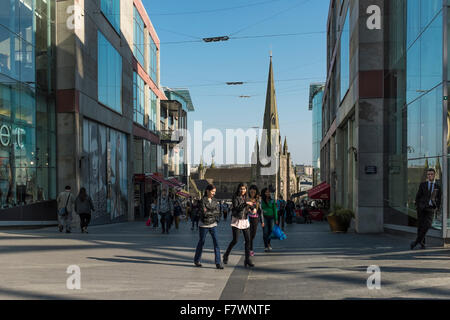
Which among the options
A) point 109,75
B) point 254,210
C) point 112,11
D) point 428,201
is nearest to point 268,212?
point 254,210

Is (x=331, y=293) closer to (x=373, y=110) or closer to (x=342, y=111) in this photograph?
(x=373, y=110)

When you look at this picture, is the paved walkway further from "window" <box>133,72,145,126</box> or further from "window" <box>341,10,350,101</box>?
"window" <box>133,72,145,126</box>

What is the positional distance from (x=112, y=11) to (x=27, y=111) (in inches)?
418

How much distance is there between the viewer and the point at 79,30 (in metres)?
20.1

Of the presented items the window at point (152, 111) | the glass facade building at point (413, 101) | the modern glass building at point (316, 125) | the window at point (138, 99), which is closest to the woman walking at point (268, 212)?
the glass facade building at point (413, 101)

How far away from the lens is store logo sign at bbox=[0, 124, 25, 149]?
52.6 ft

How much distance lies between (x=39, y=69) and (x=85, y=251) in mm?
11491

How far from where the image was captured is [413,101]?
43.1 feet

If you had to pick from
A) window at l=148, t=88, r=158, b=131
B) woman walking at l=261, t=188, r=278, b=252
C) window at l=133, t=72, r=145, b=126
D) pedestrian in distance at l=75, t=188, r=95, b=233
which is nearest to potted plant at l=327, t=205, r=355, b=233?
woman walking at l=261, t=188, r=278, b=252

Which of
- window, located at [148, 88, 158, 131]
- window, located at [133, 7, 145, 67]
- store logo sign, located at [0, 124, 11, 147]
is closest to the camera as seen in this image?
store logo sign, located at [0, 124, 11, 147]

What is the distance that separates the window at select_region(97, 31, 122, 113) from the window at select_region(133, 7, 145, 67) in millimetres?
6135

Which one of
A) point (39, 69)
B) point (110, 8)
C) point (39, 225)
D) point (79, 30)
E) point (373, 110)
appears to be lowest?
point (39, 225)

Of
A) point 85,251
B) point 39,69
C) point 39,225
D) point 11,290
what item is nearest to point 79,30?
point 39,69
